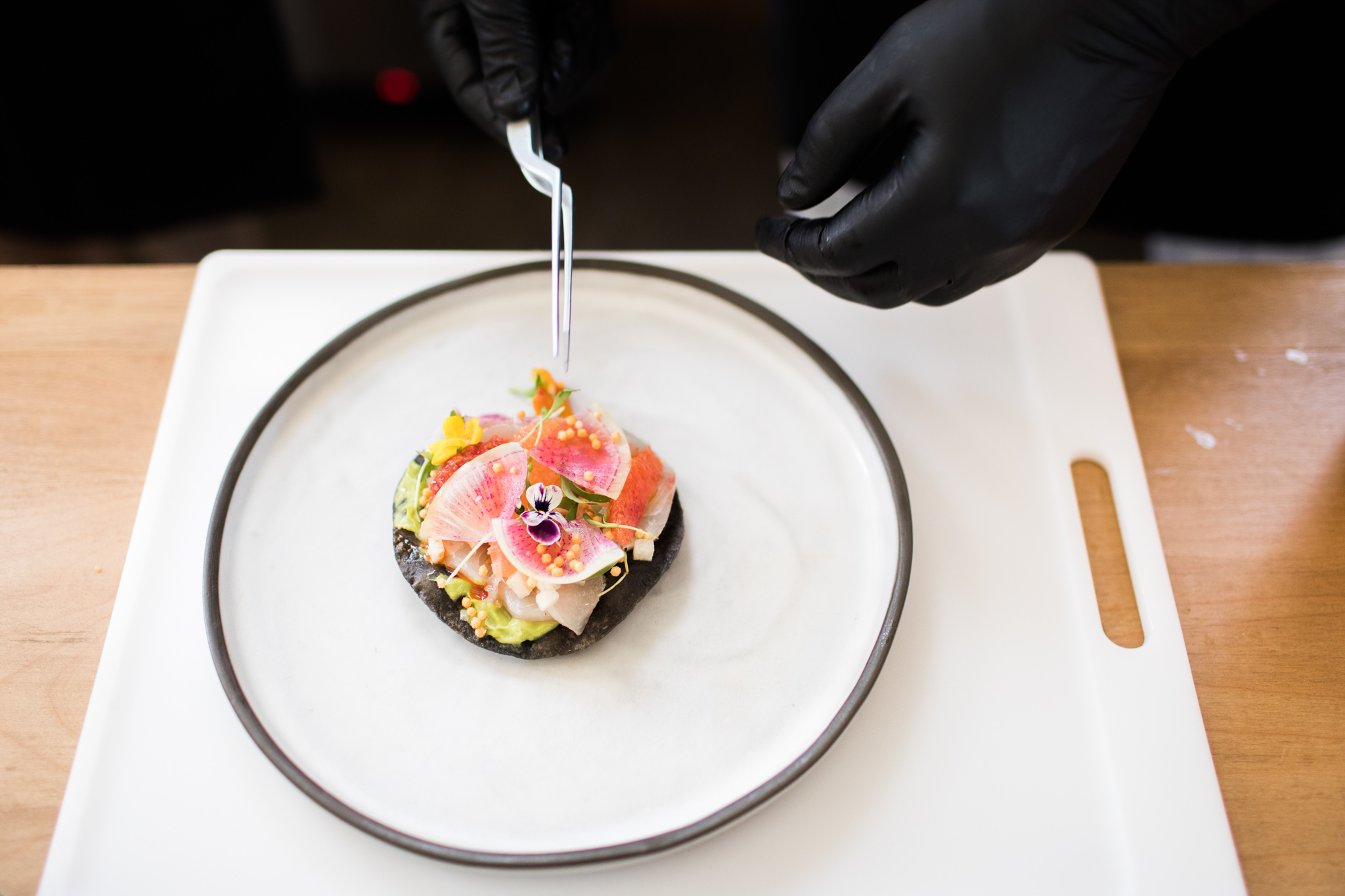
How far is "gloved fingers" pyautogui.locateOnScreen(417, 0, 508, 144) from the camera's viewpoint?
55.3 inches

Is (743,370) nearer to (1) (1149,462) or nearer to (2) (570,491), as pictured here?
(2) (570,491)

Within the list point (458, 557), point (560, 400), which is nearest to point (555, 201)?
Answer: point (560, 400)

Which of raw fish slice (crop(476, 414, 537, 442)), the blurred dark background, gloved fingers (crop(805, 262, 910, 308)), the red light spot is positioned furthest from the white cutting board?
the red light spot

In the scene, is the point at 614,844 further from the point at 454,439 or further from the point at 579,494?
the point at 454,439

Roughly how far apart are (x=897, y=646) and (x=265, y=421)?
966mm

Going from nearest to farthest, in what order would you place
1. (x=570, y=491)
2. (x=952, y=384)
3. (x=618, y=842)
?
(x=618, y=842)
(x=570, y=491)
(x=952, y=384)

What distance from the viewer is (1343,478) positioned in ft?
4.35

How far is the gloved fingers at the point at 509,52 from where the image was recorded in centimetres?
131

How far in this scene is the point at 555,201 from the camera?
3.99 feet

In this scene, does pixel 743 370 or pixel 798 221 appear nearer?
pixel 798 221

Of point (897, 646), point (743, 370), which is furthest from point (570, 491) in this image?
point (897, 646)

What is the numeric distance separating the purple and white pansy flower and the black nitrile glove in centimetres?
55

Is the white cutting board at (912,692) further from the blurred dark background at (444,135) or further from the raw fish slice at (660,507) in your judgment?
the blurred dark background at (444,135)

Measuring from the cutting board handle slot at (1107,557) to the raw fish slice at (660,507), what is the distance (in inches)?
24.6
